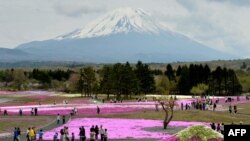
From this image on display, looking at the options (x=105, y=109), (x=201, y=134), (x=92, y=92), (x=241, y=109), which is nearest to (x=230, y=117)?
(x=241, y=109)

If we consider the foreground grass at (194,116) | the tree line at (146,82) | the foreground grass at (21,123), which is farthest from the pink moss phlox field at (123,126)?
the tree line at (146,82)

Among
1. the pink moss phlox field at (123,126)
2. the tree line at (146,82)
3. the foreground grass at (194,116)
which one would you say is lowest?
the pink moss phlox field at (123,126)

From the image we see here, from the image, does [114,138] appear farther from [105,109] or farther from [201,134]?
[105,109]

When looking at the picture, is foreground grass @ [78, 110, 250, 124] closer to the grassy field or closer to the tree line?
the grassy field

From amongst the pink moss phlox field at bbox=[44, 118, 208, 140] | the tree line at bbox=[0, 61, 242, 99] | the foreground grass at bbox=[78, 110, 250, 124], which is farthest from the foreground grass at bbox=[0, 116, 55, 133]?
the tree line at bbox=[0, 61, 242, 99]


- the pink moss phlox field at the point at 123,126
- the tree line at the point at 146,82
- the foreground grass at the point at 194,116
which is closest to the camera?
the pink moss phlox field at the point at 123,126

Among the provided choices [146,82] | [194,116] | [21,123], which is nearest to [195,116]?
[194,116]

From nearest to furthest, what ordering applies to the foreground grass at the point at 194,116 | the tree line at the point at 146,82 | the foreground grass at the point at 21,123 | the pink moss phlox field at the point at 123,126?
the pink moss phlox field at the point at 123,126, the foreground grass at the point at 21,123, the foreground grass at the point at 194,116, the tree line at the point at 146,82

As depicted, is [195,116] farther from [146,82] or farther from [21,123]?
[146,82]

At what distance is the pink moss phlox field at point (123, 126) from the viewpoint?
53062 mm

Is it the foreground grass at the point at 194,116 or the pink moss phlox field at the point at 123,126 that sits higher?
the foreground grass at the point at 194,116

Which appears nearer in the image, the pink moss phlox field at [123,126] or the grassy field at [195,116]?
the pink moss phlox field at [123,126]

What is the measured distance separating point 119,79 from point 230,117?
56.3 m

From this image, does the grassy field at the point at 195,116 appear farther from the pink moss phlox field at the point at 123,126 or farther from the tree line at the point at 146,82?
the tree line at the point at 146,82
